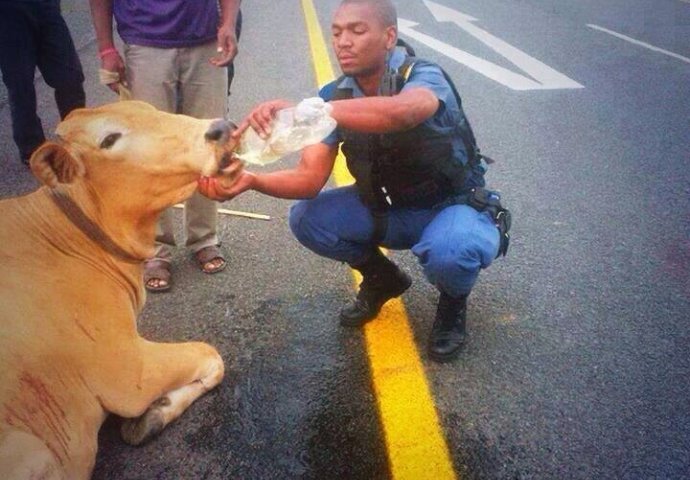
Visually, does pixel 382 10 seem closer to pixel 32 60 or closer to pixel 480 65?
pixel 32 60

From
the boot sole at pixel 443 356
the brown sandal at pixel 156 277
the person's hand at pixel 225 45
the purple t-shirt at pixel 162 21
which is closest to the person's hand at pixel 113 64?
the purple t-shirt at pixel 162 21

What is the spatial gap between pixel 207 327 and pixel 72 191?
1084mm

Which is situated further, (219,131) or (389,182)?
(389,182)

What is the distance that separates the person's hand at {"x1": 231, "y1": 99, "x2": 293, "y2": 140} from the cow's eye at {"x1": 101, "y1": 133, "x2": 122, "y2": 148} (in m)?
0.44

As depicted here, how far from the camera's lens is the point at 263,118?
209 centimetres

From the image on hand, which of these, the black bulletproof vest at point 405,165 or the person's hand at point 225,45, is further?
the person's hand at point 225,45

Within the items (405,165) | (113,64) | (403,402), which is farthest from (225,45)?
(403,402)

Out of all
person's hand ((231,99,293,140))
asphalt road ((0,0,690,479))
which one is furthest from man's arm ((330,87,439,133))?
asphalt road ((0,0,690,479))

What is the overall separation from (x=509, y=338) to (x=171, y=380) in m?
1.67

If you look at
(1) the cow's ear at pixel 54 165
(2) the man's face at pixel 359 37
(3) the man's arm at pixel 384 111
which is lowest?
(1) the cow's ear at pixel 54 165

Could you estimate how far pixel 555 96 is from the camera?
265 inches

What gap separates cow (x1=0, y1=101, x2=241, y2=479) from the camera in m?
1.83

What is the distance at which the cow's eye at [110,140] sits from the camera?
2029 millimetres

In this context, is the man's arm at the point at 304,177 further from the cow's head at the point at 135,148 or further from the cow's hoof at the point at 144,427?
the cow's hoof at the point at 144,427
